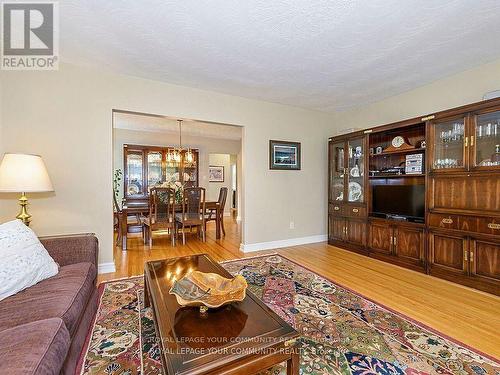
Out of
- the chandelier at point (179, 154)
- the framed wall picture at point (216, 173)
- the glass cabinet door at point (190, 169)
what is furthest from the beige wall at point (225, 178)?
the chandelier at point (179, 154)

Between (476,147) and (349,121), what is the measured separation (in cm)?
226

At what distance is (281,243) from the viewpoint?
4406 mm

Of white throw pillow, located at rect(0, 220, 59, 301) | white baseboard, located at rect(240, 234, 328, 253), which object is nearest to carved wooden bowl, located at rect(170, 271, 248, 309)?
white throw pillow, located at rect(0, 220, 59, 301)

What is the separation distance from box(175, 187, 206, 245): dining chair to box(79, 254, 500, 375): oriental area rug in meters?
1.97

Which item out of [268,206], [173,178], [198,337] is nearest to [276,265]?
[268,206]

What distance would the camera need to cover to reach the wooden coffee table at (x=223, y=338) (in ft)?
3.18

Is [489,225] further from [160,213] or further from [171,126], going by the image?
[171,126]

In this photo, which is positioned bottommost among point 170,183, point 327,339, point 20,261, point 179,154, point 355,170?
point 327,339

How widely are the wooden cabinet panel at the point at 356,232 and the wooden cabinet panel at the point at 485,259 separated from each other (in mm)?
1376

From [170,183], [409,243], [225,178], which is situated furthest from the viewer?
[225,178]

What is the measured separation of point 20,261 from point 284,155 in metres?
3.72

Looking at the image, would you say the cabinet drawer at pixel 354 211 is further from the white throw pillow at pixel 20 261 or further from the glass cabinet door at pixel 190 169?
the glass cabinet door at pixel 190 169

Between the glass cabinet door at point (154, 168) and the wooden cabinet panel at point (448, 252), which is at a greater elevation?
the glass cabinet door at point (154, 168)

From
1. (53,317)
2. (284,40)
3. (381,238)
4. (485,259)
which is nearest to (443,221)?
(485,259)
